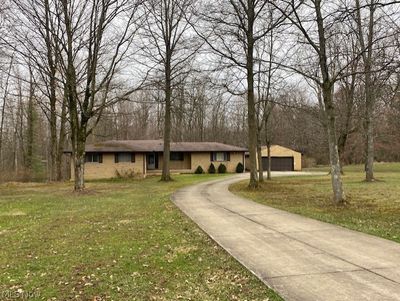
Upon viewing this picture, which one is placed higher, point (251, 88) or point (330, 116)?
point (251, 88)

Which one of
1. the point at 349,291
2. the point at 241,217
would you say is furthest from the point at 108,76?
the point at 349,291

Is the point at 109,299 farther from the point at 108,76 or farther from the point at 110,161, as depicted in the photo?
the point at 110,161

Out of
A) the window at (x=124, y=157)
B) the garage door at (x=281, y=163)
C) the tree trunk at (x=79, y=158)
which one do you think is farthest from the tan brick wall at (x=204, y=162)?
the tree trunk at (x=79, y=158)

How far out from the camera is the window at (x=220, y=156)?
46.3m

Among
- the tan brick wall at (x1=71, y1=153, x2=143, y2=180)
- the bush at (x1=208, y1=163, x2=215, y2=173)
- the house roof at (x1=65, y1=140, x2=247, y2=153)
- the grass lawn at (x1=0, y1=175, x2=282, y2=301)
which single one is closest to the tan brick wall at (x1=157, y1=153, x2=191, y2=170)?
the house roof at (x1=65, y1=140, x2=247, y2=153)

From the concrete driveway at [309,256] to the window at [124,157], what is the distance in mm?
29645

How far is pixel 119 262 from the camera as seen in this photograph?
23.8 feet

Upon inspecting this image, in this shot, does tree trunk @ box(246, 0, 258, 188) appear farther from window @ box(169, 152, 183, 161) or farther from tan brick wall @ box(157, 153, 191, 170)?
window @ box(169, 152, 183, 161)

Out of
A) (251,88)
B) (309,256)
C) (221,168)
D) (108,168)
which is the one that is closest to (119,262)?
(309,256)

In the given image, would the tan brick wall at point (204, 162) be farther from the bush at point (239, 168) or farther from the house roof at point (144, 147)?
the house roof at point (144, 147)

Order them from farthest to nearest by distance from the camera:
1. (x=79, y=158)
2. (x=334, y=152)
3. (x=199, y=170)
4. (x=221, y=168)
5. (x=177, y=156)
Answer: (x=177, y=156) → (x=221, y=168) → (x=199, y=170) → (x=79, y=158) → (x=334, y=152)

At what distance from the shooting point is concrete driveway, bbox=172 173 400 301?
5.30 m

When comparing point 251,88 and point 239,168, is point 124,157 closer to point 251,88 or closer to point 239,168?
point 239,168

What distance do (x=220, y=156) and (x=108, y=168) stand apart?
1262 cm
